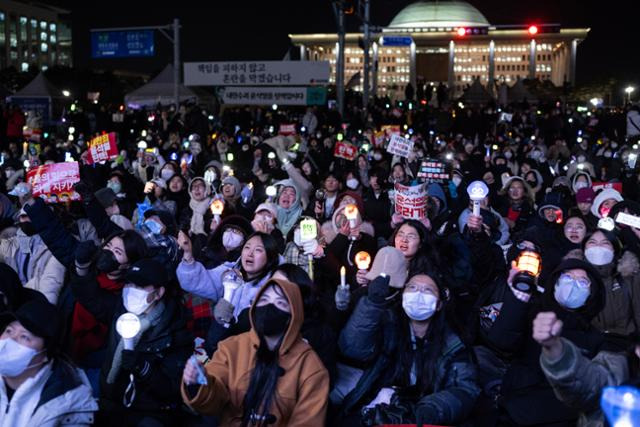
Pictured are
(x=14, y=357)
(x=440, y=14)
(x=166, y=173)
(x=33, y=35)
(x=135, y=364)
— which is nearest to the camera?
(x=14, y=357)

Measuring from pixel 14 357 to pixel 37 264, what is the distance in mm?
2331

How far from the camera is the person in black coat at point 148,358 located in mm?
3674

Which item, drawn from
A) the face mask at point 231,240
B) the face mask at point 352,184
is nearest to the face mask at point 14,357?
the face mask at point 231,240

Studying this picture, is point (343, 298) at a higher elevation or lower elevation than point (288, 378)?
higher

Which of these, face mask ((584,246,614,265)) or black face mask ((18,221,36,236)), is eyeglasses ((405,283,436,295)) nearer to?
face mask ((584,246,614,265))

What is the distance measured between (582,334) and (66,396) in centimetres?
252

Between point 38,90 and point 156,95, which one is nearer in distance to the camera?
point 38,90

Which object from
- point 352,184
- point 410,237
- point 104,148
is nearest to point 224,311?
point 410,237

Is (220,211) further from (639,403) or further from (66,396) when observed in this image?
(639,403)

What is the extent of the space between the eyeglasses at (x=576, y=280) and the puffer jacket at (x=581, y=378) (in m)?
0.99

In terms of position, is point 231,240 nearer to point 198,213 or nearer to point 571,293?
point 571,293

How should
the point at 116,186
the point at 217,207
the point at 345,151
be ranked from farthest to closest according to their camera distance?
1. the point at 345,151
2. the point at 116,186
3. the point at 217,207

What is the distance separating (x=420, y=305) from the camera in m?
3.78

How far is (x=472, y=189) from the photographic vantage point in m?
5.32
